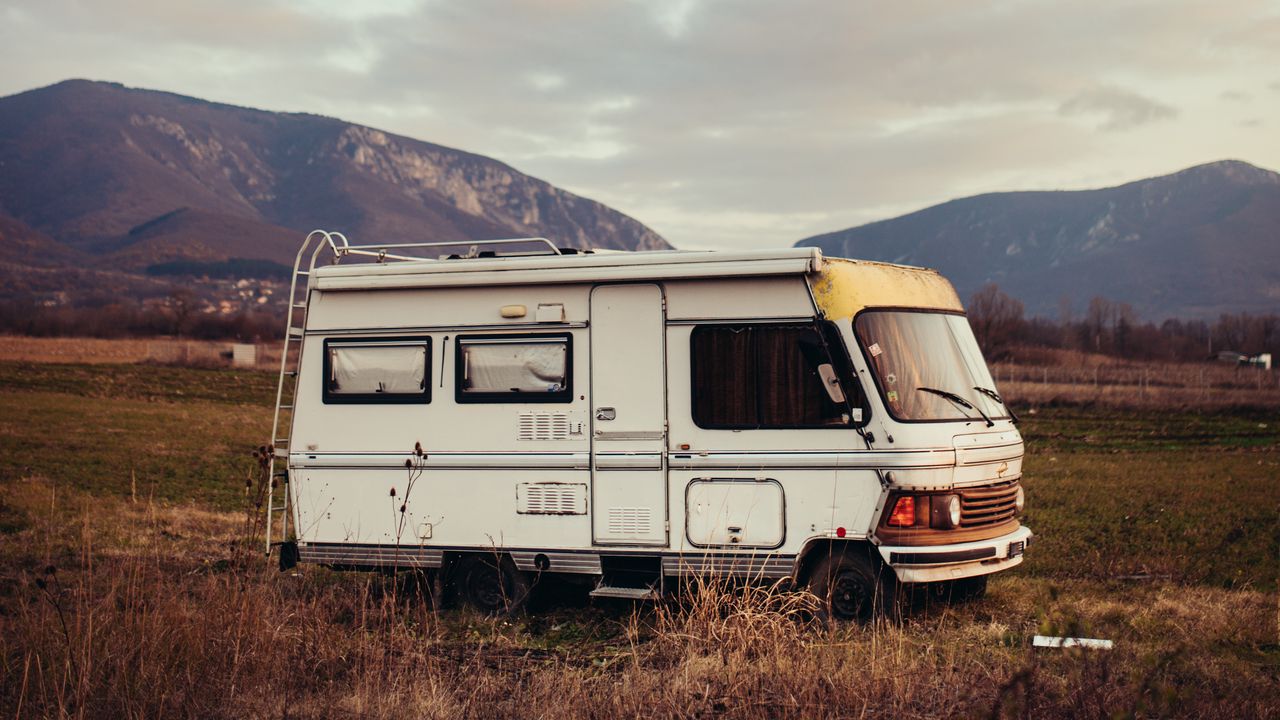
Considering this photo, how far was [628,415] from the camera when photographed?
8266 millimetres

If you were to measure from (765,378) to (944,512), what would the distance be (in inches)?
60.0

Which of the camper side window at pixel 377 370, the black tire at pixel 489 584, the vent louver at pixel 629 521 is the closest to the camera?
the vent louver at pixel 629 521

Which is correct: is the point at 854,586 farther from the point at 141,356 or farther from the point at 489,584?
the point at 141,356

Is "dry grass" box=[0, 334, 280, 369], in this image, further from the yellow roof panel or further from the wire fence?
the yellow roof panel

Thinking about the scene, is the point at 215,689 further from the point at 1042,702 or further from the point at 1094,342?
the point at 1094,342

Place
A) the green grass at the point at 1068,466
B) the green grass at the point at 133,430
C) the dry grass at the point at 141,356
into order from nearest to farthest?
the green grass at the point at 1068,466
the green grass at the point at 133,430
the dry grass at the point at 141,356

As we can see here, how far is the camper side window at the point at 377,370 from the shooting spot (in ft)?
28.9

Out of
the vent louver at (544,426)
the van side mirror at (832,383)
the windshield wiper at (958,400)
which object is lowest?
the vent louver at (544,426)

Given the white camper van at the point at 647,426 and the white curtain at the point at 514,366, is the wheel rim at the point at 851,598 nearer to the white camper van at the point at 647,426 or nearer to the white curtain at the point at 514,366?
the white camper van at the point at 647,426

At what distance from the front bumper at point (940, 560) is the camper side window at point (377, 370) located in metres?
3.75

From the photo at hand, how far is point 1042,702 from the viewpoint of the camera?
205 inches

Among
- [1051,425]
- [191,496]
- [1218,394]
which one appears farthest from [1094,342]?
[191,496]

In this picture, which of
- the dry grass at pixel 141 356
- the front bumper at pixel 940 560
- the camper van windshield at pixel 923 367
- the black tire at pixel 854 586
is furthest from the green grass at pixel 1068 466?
the dry grass at pixel 141 356

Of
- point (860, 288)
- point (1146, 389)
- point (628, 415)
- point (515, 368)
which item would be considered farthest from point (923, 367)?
point (1146, 389)
